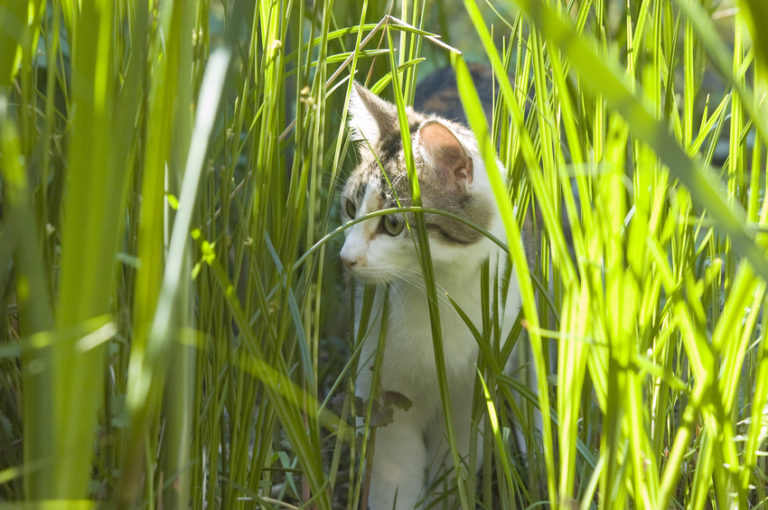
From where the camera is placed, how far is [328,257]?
177cm

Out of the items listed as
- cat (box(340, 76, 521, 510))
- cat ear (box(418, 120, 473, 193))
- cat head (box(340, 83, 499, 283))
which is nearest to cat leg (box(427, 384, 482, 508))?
cat (box(340, 76, 521, 510))

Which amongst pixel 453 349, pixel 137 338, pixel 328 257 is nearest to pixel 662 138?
pixel 137 338

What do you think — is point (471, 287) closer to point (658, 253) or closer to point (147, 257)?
point (658, 253)

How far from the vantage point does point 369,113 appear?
1.34 m

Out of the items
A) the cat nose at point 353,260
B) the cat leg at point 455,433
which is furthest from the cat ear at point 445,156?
the cat leg at point 455,433

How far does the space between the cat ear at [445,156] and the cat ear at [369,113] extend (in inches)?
4.3

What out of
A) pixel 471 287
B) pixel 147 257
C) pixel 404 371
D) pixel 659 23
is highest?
pixel 659 23

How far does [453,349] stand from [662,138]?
0.97m

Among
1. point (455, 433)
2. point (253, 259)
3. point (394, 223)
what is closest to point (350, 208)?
point (394, 223)

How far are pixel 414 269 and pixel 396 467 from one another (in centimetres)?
38

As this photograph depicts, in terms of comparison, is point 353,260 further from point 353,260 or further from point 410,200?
point 410,200

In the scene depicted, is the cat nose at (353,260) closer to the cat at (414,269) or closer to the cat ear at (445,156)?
the cat at (414,269)

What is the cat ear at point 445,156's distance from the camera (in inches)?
47.0

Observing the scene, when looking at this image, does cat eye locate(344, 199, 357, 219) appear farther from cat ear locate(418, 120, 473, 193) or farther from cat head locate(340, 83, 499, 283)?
cat ear locate(418, 120, 473, 193)
